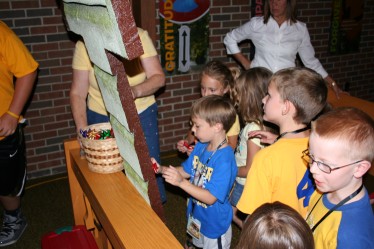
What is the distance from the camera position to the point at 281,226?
126cm

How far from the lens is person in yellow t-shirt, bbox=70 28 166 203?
2580 mm

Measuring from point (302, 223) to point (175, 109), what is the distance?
3786mm

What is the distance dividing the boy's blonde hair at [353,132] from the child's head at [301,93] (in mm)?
425

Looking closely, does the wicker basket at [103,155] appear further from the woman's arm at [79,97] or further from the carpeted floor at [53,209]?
the carpeted floor at [53,209]

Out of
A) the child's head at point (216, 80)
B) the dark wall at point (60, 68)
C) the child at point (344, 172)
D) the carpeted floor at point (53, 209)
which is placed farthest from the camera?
the dark wall at point (60, 68)

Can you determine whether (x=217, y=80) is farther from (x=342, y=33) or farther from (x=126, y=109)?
(x=342, y=33)

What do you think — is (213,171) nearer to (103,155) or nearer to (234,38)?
(103,155)

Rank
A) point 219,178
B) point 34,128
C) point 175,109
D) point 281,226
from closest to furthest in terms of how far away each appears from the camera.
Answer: point 281,226
point 219,178
point 34,128
point 175,109

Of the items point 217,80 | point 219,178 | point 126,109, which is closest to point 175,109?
point 217,80

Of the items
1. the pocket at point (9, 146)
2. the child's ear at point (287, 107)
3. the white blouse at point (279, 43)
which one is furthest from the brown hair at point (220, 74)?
the pocket at point (9, 146)

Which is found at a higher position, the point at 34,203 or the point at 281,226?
the point at 281,226

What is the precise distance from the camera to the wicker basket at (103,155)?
1.92m

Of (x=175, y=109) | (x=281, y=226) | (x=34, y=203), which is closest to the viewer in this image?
(x=281, y=226)

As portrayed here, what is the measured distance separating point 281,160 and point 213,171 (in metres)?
0.49
